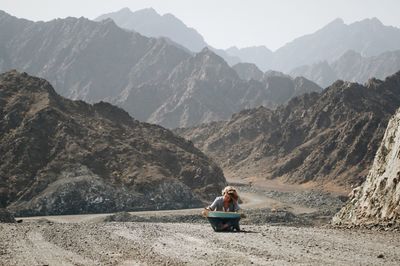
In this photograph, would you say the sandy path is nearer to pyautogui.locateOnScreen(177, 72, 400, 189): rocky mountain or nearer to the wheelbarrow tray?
pyautogui.locateOnScreen(177, 72, 400, 189): rocky mountain

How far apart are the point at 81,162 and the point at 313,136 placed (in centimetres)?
7741

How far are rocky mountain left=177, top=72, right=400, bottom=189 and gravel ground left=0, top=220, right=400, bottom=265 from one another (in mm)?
85860

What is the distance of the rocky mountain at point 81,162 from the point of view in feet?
191

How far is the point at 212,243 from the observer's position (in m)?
15.3

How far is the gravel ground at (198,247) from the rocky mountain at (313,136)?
85860mm

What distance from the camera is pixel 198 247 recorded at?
14711 mm

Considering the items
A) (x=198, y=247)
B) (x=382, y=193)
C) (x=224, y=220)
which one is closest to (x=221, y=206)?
(x=224, y=220)

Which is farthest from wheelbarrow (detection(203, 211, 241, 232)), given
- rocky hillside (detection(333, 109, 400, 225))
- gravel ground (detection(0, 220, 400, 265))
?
rocky hillside (detection(333, 109, 400, 225))

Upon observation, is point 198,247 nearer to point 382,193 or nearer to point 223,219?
point 223,219

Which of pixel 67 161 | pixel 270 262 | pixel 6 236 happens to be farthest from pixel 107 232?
pixel 67 161

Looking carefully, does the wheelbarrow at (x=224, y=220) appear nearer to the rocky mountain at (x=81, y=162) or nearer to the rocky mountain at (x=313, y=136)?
the rocky mountain at (x=81, y=162)

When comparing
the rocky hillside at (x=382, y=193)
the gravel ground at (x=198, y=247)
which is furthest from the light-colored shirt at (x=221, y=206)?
the rocky hillside at (x=382, y=193)

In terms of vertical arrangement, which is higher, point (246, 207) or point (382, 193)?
point (382, 193)

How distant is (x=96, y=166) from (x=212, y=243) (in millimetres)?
53079
